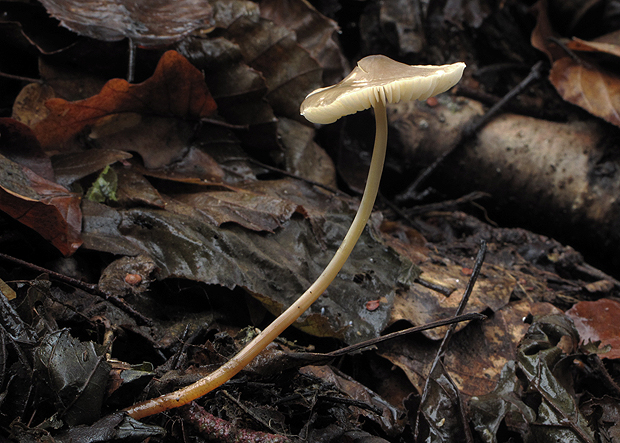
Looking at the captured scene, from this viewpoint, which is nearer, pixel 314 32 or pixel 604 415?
pixel 604 415

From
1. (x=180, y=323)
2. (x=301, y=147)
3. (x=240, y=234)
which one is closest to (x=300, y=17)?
(x=301, y=147)

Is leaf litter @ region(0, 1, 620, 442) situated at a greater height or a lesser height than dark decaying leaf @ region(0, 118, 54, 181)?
lesser

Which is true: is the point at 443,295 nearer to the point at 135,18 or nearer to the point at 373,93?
the point at 373,93

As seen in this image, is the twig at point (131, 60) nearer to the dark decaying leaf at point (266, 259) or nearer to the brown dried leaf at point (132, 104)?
the brown dried leaf at point (132, 104)

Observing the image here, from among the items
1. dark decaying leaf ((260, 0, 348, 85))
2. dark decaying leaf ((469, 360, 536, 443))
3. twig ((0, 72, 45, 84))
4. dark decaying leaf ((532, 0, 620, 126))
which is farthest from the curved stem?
dark decaying leaf ((532, 0, 620, 126))

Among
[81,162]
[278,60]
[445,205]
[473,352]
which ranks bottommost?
[445,205]

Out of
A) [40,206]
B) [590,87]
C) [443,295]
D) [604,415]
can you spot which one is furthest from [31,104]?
[590,87]

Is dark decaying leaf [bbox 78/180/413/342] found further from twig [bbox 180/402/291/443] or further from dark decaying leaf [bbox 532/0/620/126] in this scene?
dark decaying leaf [bbox 532/0/620/126]
